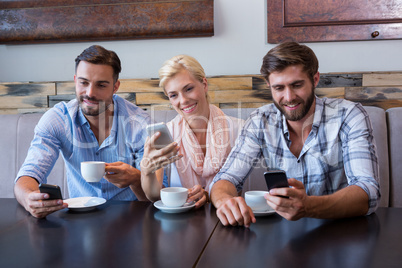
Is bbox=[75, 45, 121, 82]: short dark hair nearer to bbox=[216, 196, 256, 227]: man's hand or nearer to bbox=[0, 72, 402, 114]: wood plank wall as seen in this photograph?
bbox=[0, 72, 402, 114]: wood plank wall

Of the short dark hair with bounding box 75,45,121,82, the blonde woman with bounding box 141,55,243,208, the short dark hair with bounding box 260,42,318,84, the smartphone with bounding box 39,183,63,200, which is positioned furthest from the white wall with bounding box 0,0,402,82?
the smartphone with bounding box 39,183,63,200

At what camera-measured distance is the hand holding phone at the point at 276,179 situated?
Result: 83 centimetres

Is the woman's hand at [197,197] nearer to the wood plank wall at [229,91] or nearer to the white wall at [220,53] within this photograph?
the wood plank wall at [229,91]

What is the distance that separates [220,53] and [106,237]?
4.73 ft

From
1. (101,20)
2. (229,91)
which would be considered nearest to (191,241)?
(229,91)

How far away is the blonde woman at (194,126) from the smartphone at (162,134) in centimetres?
38

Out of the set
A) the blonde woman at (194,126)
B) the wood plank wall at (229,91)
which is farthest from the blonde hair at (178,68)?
the wood plank wall at (229,91)

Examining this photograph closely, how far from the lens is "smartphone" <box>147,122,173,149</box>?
103 centimetres

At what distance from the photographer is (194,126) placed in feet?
5.75

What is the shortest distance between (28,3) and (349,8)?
187 cm

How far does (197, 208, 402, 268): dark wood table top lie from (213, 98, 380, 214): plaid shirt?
36 centimetres

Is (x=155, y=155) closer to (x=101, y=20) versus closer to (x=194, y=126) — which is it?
(x=194, y=126)

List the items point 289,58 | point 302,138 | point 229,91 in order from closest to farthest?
point 289,58 → point 302,138 → point 229,91

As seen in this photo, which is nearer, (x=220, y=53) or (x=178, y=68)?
(x=178, y=68)
